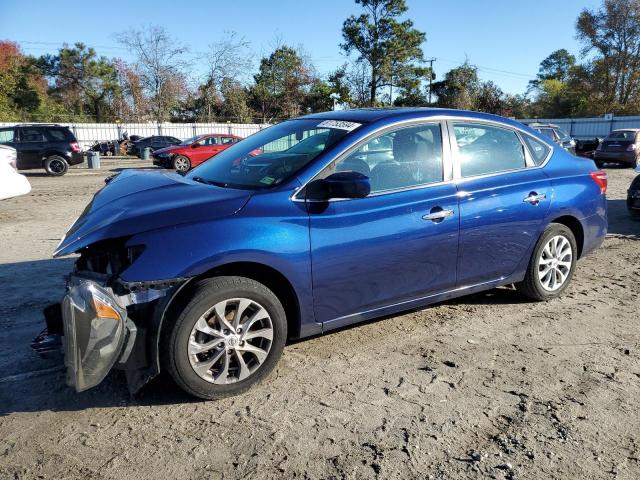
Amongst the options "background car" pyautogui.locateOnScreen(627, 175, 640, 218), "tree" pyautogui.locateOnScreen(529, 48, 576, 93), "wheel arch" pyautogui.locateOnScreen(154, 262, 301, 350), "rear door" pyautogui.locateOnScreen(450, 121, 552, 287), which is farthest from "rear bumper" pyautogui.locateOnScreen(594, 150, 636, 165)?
"tree" pyautogui.locateOnScreen(529, 48, 576, 93)

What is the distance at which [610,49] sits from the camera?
46.9 metres

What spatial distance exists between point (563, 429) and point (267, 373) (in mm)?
1773

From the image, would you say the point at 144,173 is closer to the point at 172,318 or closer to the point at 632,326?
the point at 172,318

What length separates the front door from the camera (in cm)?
341

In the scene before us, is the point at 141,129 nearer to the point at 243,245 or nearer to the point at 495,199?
the point at 495,199

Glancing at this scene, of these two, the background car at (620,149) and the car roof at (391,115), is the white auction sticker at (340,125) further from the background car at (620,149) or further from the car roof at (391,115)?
the background car at (620,149)

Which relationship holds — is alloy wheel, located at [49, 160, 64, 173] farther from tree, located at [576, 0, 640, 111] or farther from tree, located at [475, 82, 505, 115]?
tree, located at [576, 0, 640, 111]

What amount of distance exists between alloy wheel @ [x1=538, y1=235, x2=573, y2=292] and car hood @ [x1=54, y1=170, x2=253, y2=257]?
9.54 feet

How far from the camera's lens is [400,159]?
3.89 m

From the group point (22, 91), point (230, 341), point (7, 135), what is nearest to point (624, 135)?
point (230, 341)

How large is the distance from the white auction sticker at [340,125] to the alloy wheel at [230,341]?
150 centimetres

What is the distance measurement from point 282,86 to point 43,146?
3137 centimetres

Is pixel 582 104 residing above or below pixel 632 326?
above

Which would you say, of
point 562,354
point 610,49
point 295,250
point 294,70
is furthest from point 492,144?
point 610,49
